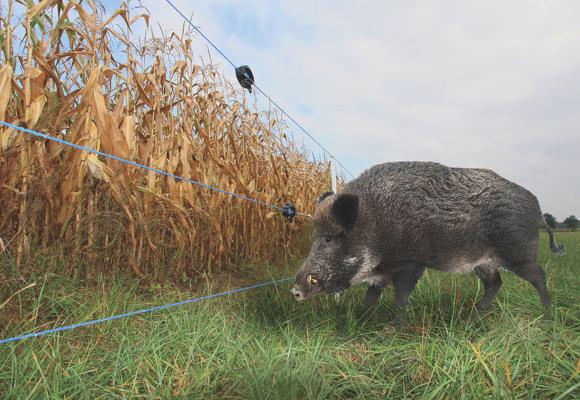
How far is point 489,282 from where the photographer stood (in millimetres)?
3904

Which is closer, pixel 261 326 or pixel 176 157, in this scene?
pixel 261 326

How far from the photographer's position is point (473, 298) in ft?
13.1

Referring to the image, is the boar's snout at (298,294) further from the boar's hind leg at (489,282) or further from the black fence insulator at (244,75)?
the black fence insulator at (244,75)

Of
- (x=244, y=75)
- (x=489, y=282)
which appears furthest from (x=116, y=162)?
(x=489, y=282)

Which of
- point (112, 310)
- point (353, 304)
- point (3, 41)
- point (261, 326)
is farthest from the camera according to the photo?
point (353, 304)

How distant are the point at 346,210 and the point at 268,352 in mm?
1136

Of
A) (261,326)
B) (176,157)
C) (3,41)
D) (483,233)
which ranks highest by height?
(3,41)

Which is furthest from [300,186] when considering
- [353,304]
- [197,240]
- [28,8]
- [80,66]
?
[28,8]

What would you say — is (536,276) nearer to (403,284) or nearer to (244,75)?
(403,284)

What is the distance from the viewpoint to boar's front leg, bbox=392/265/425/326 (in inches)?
124

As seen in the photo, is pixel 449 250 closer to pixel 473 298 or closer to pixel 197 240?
pixel 473 298

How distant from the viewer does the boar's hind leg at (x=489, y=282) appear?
3.84m

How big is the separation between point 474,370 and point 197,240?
9.24 feet

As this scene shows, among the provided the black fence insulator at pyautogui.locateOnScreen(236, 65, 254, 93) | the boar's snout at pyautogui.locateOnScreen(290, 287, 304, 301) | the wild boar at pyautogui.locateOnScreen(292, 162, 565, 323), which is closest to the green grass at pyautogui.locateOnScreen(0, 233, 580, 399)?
the boar's snout at pyautogui.locateOnScreen(290, 287, 304, 301)
